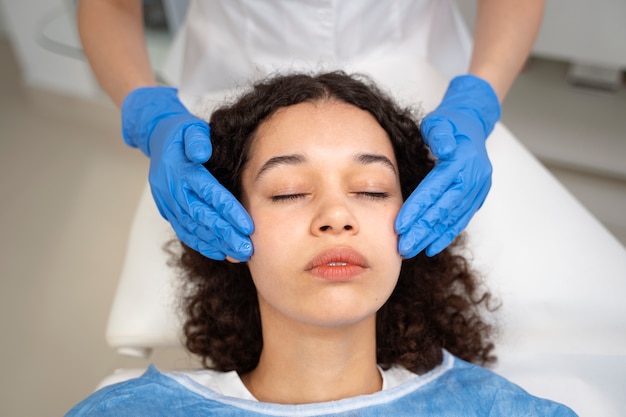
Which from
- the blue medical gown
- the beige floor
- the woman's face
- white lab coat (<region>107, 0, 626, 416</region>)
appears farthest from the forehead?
the beige floor

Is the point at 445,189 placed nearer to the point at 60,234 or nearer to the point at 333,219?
the point at 333,219

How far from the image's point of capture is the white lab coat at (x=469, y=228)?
1.48 meters

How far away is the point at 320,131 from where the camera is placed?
46.9 inches

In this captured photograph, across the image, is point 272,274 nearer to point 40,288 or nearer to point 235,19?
point 235,19

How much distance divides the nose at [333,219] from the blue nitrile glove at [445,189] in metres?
0.09

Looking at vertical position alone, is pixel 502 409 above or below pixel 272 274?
below

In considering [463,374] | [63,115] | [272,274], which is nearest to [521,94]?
[463,374]

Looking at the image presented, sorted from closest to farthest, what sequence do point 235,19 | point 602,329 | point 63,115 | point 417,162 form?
point 417,162, point 602,329, point 235,19, point 63,115

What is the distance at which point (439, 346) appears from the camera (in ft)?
4.68

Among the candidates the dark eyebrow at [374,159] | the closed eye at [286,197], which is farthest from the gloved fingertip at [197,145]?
the dark eyebrow at [374,159]

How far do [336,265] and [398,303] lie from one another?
41 centimetres

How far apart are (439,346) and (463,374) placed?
108mm

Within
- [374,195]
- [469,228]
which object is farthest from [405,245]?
[469,228]

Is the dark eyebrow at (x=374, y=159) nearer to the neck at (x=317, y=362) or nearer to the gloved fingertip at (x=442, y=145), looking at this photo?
the gloved fingertip at (x=442, y=145)
